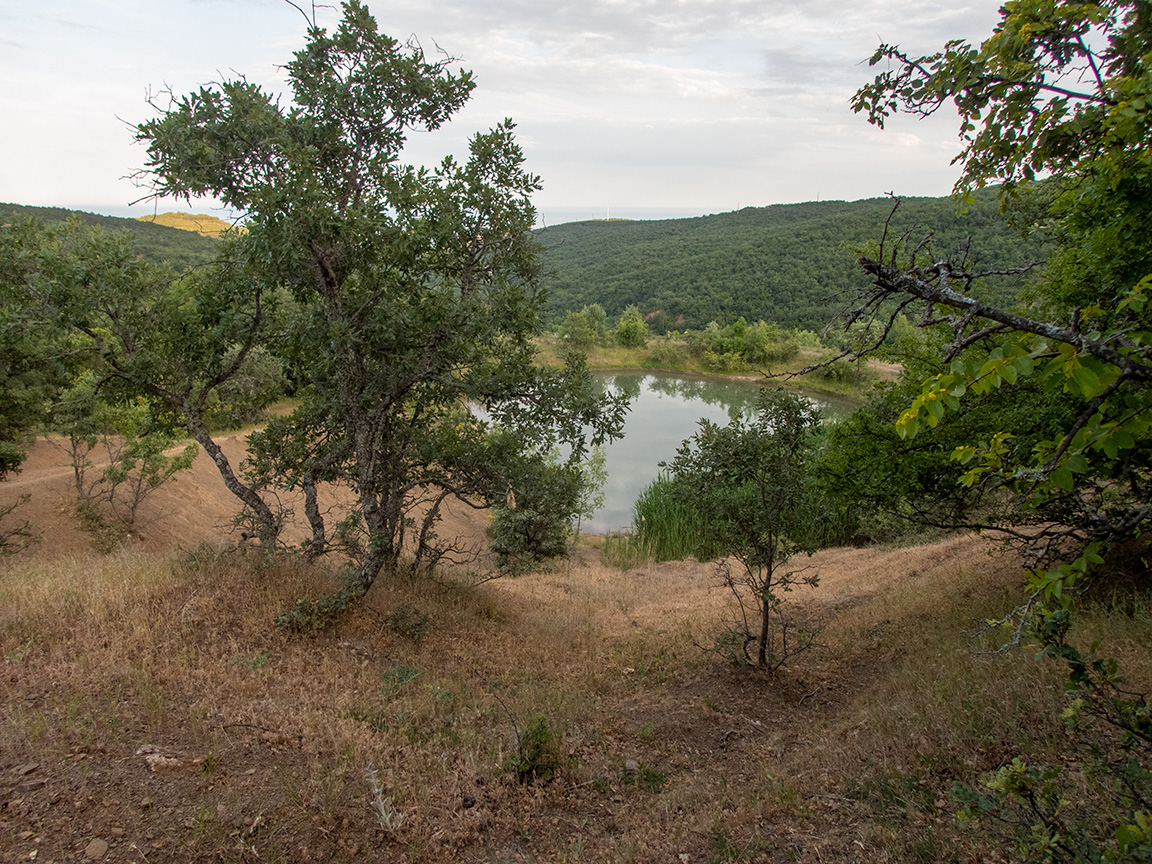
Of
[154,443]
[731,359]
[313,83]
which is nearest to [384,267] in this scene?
[313,83]

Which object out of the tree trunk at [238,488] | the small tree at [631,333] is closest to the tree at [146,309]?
the tree trunk at [238,488]

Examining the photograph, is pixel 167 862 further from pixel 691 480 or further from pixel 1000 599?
pixel 1000 599

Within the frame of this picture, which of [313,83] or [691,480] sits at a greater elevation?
[313,83]

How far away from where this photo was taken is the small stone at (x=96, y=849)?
11.6 feet

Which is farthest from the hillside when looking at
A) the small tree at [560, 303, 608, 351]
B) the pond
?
the small tree at [560, 303, 608, 351]

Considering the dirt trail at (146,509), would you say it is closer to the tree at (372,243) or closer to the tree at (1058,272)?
the tree at (372,243)

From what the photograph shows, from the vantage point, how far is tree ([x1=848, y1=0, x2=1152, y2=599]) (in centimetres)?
223

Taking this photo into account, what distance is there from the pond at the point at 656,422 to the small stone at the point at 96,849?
14.1m

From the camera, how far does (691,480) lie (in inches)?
280

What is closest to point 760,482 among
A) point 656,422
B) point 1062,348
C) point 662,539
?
point 1062,348

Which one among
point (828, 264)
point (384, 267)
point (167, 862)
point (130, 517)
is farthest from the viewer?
point (828, 264)

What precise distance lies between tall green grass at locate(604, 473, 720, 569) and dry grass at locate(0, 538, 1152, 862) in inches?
473

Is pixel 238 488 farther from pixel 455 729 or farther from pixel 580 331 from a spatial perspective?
pixel 580 331

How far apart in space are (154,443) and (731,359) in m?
49.3
